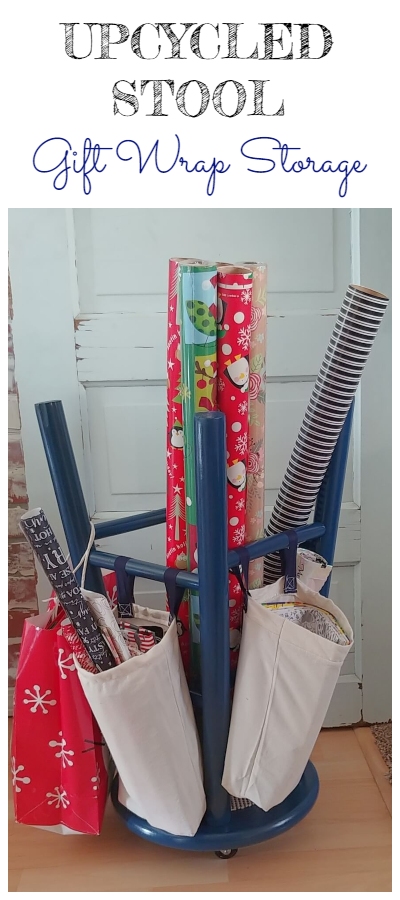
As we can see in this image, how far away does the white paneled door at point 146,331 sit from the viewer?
117 centimetres

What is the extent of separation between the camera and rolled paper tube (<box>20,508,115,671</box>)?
812 millimetres

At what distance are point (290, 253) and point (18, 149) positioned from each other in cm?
45

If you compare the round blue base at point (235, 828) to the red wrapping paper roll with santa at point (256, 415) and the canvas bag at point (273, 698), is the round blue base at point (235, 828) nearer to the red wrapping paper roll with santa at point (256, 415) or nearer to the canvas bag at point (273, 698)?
the canvas bag at point (273, 698)

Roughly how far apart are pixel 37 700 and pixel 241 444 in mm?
423

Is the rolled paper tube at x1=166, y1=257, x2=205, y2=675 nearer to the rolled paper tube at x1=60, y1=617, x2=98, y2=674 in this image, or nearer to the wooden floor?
the rolled paper tube at x1=60, y1=617, x2=98, y2=674

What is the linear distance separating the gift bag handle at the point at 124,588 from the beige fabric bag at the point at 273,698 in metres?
0.16

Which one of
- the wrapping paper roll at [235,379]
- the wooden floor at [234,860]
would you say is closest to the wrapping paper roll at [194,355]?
the wrapping paper roll at [235,379]

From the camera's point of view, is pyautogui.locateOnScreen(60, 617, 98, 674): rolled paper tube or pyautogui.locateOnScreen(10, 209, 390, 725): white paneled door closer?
pyautogui.locateOnScreen(60, 617, 98, 674): rolled paper tube

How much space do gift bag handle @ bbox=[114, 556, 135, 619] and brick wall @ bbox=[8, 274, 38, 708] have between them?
38cm

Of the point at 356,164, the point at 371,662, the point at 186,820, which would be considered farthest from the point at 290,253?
the point at 186,820

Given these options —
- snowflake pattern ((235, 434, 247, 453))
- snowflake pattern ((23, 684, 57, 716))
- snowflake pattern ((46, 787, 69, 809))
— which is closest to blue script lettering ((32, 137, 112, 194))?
snowflake pattern ((235, 434, 247, 453))

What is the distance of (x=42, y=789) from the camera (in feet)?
3.15

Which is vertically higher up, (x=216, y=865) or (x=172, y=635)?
(x=172, y=635)

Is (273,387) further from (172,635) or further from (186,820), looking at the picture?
(186,820)
